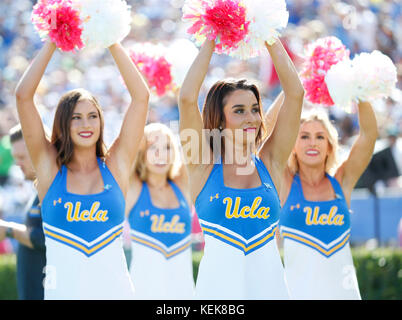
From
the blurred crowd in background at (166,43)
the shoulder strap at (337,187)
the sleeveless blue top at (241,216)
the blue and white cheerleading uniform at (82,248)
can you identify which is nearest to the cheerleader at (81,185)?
the blue and white cheerleading uniform at (82,248)

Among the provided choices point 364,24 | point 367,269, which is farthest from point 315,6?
point 367,269

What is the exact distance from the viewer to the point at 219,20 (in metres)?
3.28

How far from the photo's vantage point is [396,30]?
10.8 m

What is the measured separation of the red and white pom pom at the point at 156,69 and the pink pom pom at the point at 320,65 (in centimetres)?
89

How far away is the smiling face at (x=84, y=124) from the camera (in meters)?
3.63

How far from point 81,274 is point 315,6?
29.9 feet

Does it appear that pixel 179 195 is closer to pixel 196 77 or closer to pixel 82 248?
pixel 82 248

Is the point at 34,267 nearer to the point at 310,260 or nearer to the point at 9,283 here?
the point at 310,260

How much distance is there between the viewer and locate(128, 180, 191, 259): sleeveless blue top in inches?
201

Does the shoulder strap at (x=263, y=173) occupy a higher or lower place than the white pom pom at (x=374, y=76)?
lower

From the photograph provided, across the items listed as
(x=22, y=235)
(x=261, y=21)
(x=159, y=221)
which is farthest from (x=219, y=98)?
(x=159, y=221)

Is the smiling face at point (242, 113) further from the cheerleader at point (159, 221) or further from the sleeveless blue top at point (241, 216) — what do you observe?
the cheerleader at point (159, 221)

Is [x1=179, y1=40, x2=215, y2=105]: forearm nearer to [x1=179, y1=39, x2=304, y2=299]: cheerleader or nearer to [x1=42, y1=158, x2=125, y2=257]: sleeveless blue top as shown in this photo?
[x1=179, y1=39, x2=304, y2=299]: cheerleader

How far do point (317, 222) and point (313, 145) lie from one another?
50 cm
